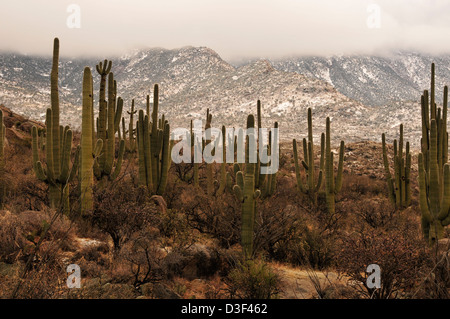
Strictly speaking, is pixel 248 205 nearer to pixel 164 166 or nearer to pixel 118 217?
pixel 118 217

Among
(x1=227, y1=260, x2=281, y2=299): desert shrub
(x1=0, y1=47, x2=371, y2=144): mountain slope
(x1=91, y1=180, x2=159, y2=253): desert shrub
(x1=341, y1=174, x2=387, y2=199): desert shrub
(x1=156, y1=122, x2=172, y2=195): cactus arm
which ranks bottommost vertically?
(x1=341, y1=174, x2=387, y2=199): desert shrub

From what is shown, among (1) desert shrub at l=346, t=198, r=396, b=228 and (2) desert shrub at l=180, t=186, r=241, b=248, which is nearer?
(2) desert shrub at l=180, t=186, r=241, b=248

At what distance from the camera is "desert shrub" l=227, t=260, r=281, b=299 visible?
6000 millimetres

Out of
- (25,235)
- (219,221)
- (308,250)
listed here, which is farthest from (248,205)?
(25,235)

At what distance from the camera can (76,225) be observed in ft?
28.4

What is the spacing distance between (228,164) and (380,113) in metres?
47.6

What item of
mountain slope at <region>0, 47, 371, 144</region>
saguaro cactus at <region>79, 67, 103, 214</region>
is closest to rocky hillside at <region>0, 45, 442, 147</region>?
mountain slope at <region>0, 47, 371, 144</region>

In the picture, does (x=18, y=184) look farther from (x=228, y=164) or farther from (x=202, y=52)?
(x=202, y=52)

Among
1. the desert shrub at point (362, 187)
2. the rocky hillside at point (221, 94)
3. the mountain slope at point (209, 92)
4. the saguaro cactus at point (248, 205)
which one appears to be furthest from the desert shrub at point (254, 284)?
the mountain slope at point (209, 92)

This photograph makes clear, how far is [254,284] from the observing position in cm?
608

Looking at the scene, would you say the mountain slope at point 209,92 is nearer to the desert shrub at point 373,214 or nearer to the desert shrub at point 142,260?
the desert shrub at point 373,214

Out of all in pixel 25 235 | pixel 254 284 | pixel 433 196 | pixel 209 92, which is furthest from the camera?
pixel 209 92

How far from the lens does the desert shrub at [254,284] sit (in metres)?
6.00

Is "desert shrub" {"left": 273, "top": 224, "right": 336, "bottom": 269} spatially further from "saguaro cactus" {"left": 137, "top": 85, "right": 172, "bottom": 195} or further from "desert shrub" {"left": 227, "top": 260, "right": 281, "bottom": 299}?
"saguaro cactus" {"left": 137, "top": 85, "right": 172, "bottom": 195}
